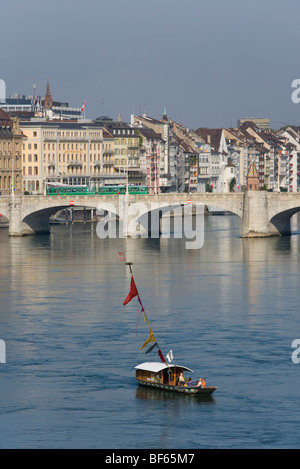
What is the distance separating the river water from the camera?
4316 cm

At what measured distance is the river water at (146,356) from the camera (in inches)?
1699

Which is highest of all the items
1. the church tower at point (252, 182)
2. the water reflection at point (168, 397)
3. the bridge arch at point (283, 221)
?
the church tower at point (252, 182)

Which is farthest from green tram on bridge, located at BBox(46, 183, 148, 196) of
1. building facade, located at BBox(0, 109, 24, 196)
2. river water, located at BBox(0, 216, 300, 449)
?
river water, located at BBox(0, 216, 300, 449)

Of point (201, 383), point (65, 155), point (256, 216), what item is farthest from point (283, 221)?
point (201, 383)

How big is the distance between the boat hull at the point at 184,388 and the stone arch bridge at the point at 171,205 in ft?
203

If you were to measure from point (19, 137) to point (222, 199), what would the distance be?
142 feet

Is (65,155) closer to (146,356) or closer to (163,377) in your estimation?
(146,356)

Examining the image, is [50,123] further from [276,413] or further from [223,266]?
[276,413]

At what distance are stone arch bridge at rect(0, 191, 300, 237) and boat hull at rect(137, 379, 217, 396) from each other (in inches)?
2439

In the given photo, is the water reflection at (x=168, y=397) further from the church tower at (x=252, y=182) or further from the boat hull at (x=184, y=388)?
the church tower at (x=252, y=182)

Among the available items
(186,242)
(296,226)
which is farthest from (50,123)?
(186,242)

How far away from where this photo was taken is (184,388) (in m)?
47.4

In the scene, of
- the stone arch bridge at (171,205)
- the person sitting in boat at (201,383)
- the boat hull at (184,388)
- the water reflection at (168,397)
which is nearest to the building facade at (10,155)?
the stone arch bridge at (171,205)
